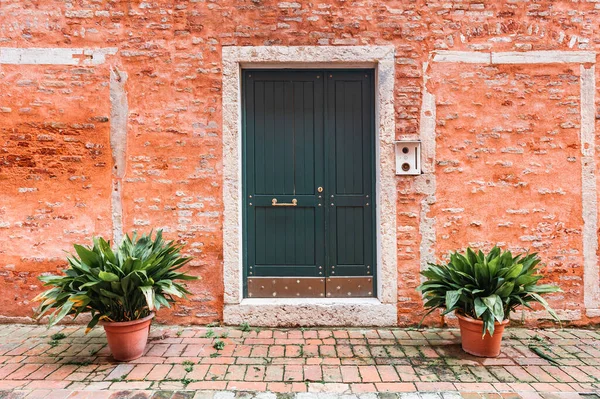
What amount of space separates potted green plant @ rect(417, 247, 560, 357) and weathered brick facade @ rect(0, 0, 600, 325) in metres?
0.60

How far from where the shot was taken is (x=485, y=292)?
309 cm

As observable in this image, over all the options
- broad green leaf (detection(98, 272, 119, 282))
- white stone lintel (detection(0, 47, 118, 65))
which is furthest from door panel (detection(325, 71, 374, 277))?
white stone lintel (detection(0, 47, 118, 65))

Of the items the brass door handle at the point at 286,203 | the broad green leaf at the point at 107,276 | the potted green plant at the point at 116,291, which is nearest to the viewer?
the broad green leaf at the point at 107,276

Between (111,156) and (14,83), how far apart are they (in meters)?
1.25

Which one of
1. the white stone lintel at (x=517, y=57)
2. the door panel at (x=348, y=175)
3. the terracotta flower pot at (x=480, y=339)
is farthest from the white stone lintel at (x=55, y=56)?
the terracotta flower pot at (x=480, y=339)

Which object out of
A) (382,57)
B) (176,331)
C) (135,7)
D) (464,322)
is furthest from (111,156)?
(464,322)

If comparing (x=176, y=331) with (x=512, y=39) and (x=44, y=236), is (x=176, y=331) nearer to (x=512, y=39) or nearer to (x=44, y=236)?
(x=44, y=236)

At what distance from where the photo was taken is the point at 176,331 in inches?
145

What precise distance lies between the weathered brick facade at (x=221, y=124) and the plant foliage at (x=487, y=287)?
585 millimetres

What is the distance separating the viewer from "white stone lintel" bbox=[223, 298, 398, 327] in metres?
3.81

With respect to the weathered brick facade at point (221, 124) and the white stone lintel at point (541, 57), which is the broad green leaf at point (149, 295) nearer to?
the weathered brick facade at point (221, 124)

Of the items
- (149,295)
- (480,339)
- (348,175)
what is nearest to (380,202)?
(348,175)

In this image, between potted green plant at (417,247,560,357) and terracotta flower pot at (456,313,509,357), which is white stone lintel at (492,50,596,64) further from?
terracotta flower pot at (456,313,509,357)

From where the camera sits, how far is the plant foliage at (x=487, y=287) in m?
2.97
